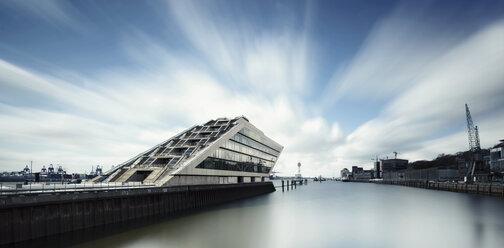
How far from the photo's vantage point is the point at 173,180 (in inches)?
1793

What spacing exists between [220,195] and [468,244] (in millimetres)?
40370

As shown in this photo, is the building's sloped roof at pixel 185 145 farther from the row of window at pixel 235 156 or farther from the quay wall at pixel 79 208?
the quay wall at pixel 79 208

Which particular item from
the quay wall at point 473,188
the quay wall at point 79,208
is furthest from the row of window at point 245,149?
the quay wall at point 473,188

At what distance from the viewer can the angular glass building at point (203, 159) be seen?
47.3 meters

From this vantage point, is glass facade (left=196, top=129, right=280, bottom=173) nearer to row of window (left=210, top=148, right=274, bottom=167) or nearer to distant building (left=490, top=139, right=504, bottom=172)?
row of window (left=210, top=148, right=274, bottom=167)

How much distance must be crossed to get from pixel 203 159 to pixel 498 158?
124015mm

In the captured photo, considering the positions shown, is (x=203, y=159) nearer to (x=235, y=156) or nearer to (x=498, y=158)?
(x=235, y=156)

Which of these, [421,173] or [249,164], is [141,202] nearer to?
[249,164]

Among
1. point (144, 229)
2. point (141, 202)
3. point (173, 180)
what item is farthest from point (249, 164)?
point (144, 229)

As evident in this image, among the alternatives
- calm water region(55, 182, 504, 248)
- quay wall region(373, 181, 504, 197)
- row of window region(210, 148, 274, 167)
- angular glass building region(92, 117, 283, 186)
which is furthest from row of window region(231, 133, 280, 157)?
quay wall region(373, 181, 504, 197)

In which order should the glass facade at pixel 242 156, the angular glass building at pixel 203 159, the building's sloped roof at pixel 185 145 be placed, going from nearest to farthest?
the angular glass building at pixel 203 159
the building's sloped roof at pixel 185 145
the glass facade at pixel 242 156

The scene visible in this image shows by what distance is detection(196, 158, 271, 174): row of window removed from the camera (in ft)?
183

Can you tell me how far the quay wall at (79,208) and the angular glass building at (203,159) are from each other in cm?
400

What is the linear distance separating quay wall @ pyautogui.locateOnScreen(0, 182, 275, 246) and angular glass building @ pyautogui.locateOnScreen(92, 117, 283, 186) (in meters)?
4.00
